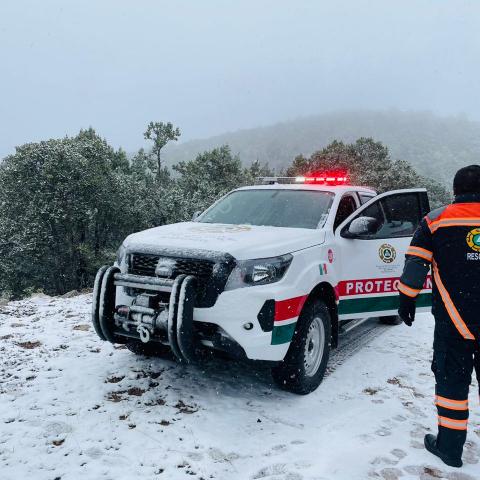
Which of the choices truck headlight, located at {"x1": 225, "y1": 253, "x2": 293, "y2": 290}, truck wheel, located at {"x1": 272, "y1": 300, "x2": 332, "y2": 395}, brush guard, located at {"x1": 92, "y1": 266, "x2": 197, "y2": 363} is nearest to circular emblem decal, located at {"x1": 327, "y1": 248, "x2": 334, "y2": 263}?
truck wheel, located at {"x1": 272, "y1": 300, "x2": 332, "y2": 395}

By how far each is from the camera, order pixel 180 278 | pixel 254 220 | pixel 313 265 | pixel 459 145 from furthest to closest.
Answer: pixel 459 145 → pixel 254 220 → pixel 313 265 → pixel 180 278

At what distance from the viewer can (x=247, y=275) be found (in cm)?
389

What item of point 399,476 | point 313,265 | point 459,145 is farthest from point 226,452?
point 459,145

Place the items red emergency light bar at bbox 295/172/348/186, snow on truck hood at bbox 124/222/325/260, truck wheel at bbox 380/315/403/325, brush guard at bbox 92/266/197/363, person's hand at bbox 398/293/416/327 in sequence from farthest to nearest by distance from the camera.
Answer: truck wheel at bbox 380/315/403/325 < red emergency light bar at bbox 295/172/348/186 < snow on truck hood at bbox 124/222/325/260 < brush guard at bbox 92/266/197/363 < person's hand at bbox 398/293/416/327

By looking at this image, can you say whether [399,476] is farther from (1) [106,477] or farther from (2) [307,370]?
(1) [106,477]

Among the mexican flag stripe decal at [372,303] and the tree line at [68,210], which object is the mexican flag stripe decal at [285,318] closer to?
the mexican flag stripe decal at [372,303]

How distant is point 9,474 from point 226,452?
1.47m

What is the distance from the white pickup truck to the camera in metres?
3.83

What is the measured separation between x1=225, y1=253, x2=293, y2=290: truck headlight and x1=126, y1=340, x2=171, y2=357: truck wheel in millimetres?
1726

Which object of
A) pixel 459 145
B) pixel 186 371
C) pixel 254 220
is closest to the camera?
pixel 186 371

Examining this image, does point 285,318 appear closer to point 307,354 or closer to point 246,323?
point 246,323

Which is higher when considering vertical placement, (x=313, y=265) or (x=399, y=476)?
(x=313, y=265)

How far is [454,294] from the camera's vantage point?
3.28 m

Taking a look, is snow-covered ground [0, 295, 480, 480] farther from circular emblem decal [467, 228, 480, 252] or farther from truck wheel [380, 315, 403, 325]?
circular emblem decal [467, 228, 480, 252]
